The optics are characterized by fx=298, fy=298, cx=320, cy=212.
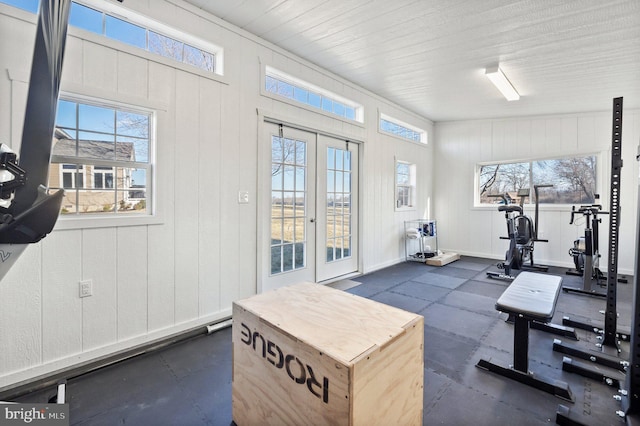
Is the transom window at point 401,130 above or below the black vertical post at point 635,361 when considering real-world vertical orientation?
above

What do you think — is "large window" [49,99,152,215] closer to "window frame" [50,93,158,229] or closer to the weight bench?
"window frame" [50,93,158,229]

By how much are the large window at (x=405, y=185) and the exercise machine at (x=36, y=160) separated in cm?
515

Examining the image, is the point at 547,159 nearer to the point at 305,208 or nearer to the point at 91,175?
the point at 305,208

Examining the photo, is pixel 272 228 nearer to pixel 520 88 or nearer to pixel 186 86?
pixel 186 86

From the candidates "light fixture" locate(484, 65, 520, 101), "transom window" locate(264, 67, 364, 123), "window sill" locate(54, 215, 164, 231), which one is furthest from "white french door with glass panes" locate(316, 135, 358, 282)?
"window sill" locate(54, 215, 164, 231)

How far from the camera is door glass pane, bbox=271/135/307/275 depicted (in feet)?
11.7

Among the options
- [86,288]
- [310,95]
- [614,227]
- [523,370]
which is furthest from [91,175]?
[614,227]

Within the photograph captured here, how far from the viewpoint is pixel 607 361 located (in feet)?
7.35

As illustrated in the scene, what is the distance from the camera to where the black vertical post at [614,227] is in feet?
7.55

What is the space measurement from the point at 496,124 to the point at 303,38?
475 cm

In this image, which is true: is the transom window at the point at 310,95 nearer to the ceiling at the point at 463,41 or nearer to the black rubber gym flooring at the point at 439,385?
the ceiling at the point at 463,41

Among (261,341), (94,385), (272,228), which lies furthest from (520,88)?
(94,385)

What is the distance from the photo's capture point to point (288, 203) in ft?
12.2

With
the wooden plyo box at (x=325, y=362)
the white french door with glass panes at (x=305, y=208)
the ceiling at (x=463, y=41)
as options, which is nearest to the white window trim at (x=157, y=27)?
the ceiling at (x=463, y=41)
